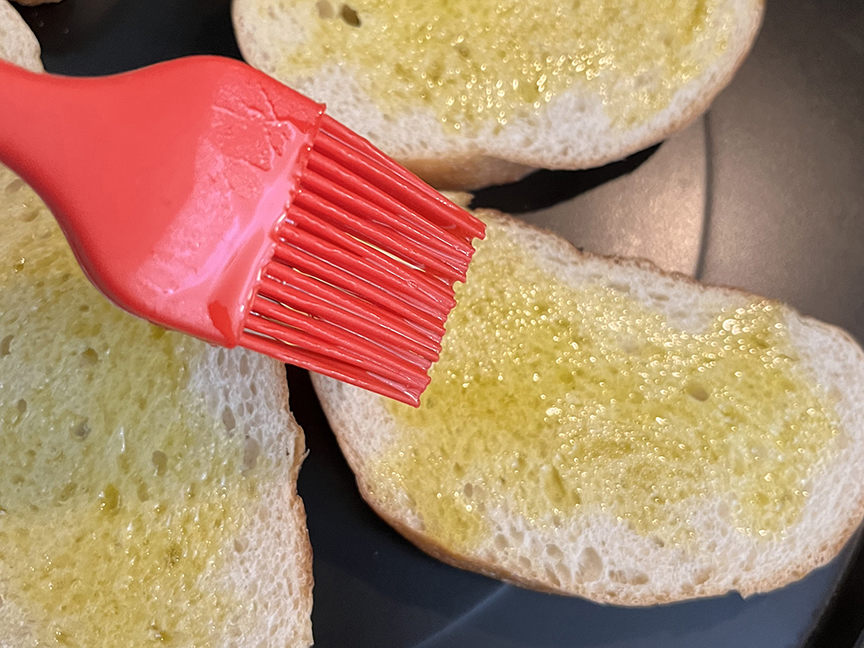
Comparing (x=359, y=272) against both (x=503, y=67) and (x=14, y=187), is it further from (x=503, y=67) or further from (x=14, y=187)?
(x=14, y=187)

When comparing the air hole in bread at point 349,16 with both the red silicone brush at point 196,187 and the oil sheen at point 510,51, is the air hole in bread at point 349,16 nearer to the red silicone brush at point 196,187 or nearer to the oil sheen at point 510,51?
the oil sheen at point 510,51

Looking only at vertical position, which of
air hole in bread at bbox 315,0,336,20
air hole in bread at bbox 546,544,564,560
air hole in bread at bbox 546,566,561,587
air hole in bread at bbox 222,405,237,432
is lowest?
air hole in bread at bbox 222,405,237,432

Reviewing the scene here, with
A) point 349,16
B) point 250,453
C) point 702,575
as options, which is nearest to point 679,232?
point 702,575

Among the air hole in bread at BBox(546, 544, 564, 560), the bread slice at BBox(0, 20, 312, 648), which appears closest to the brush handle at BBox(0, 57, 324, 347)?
the bread slice at BBox(0, 20, 312, 648)

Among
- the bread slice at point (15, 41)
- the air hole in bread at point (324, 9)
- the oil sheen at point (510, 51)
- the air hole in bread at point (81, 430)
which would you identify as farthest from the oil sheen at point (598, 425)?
the bread slice at point (15, 41)

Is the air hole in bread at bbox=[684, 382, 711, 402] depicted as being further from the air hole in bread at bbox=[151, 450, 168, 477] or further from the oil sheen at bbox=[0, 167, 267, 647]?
the air hole in bread at bbox=[151, 450, 168, 477]

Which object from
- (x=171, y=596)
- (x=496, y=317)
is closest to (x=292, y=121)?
(x=496, y=317)

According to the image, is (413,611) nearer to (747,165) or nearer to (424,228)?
(424,228)
